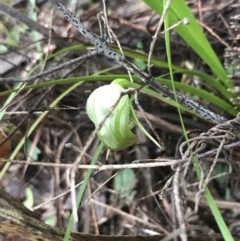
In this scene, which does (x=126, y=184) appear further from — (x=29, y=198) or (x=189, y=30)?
(x=189, y=30)

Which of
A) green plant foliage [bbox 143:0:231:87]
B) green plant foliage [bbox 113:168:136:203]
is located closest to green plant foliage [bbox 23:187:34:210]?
green plant foliage [bbox 113:168:136:203]

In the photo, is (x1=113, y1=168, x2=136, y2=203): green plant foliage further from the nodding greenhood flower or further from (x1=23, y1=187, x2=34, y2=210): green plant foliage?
the nodding greenhood flower

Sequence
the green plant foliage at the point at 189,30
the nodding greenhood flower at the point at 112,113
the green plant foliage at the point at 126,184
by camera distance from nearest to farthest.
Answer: the nodding greenhood flower at the point at 112,113 < the green plant foliage at the point at 189,30 < the green plant foliage at the point at 126,184

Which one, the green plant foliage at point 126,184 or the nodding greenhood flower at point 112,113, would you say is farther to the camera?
the green plant foliage at point 126,184

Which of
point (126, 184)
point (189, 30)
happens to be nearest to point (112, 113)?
point (189, 30)

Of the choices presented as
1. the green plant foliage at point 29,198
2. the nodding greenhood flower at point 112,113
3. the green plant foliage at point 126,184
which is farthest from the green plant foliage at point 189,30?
the green plant foliage at point 29,198

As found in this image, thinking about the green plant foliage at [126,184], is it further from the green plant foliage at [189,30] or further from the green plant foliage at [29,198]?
the green plant foliage at [189,30]

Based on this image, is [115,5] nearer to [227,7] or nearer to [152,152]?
[227,7]

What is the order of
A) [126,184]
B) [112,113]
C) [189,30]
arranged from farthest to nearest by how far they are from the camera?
[126,184], [189,30], [112,113]

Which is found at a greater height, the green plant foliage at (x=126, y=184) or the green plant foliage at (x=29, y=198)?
the green plant foliage at (x=126, y=184)
